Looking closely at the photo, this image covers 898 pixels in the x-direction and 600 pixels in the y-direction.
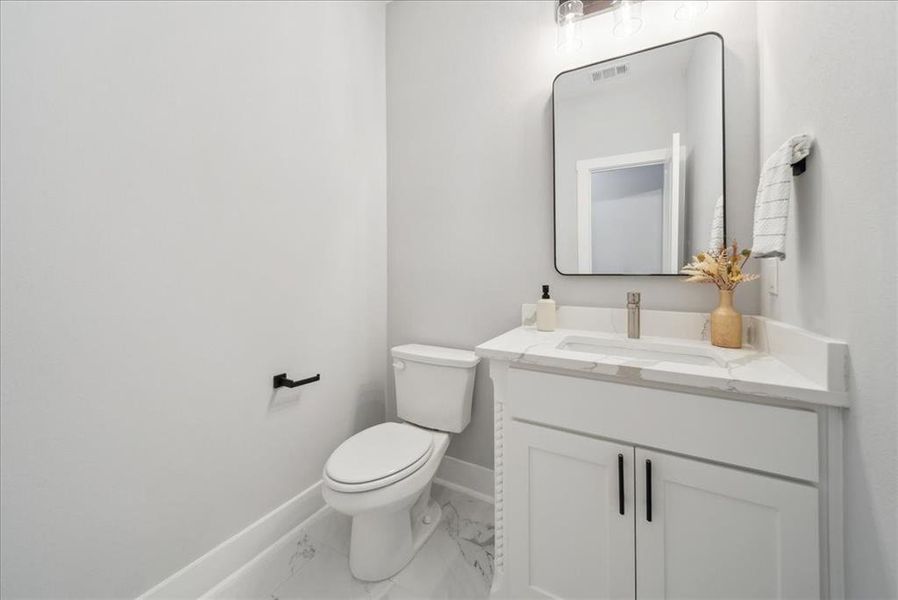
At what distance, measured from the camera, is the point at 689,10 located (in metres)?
1.20

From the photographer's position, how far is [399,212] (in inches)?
72.7

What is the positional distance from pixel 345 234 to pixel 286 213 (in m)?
0.32

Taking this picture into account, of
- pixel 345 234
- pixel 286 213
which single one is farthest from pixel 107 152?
pixel 345 234

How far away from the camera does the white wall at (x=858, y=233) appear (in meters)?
0.57

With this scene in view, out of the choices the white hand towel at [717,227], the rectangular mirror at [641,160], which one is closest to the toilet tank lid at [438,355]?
the rectangular mirror at [641,160]

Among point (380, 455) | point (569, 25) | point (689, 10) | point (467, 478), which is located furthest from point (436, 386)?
point (689, 10)

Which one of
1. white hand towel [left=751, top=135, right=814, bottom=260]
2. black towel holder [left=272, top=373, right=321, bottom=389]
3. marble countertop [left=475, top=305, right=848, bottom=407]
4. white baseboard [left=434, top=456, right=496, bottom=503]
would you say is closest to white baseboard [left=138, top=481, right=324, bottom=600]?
black towel holder [left=272, top=373, right=321, bottom=389]

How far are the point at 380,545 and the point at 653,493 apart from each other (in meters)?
0.95

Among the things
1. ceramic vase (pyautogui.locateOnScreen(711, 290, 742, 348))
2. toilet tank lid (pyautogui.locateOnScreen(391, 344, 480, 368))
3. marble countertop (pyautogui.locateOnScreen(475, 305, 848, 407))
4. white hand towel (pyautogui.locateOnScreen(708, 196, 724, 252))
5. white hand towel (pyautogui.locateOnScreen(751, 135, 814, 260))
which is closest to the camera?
marble countertop (pyautogui.locateOnScreen(475, 305, 848, 407))


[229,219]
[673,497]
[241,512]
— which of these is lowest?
[241,512]

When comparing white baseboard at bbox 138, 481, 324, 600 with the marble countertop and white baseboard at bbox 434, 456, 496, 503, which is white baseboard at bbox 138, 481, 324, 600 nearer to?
white baseboard at bbox 434, 456, 496, 503

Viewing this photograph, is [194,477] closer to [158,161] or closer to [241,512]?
[241,512]

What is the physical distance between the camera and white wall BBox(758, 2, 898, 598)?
22.5 inches

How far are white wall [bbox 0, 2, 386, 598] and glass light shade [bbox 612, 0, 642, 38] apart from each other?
4.01 feet
